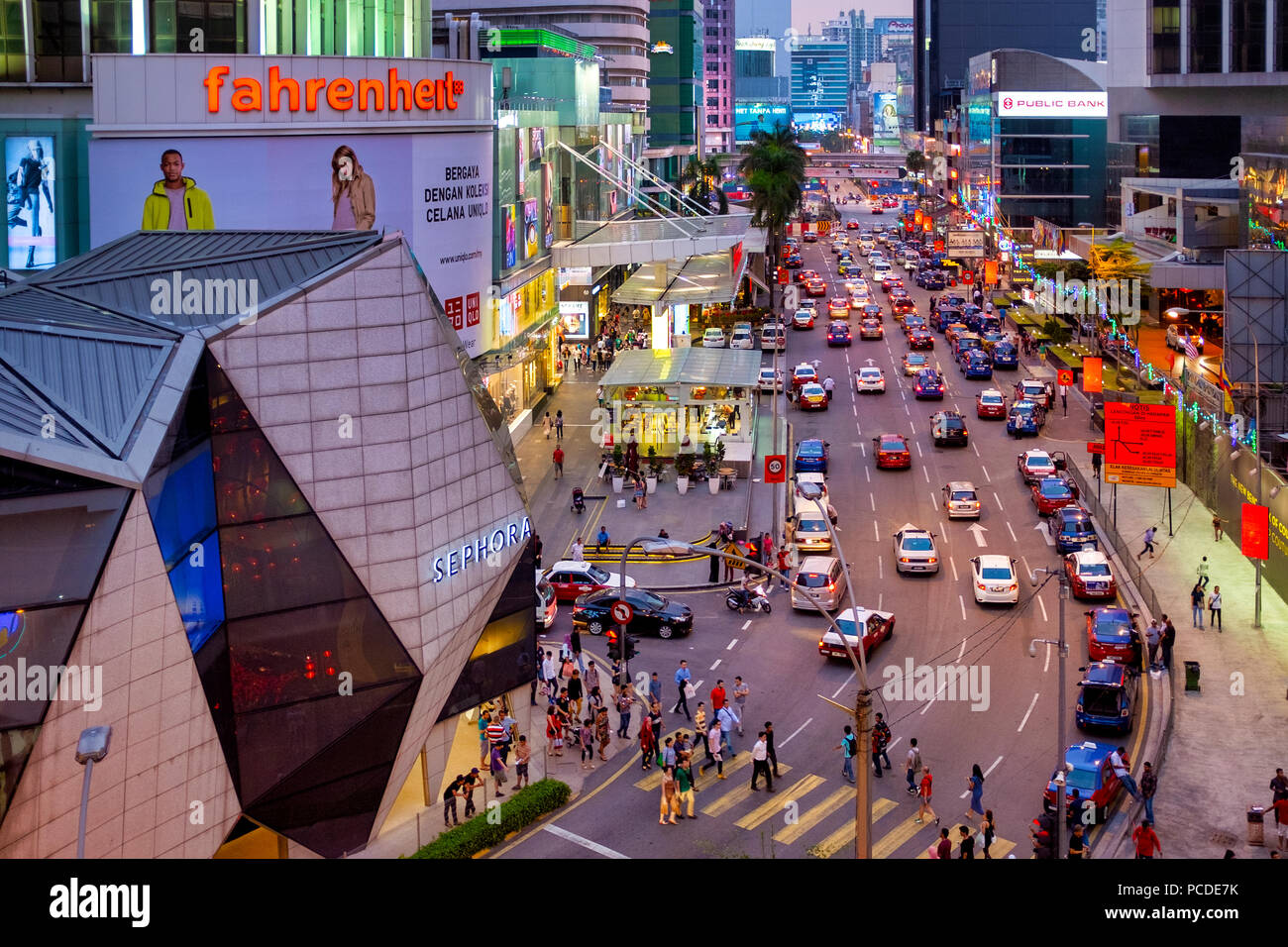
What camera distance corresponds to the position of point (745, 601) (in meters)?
42.2

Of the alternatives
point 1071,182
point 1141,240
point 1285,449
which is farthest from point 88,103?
point 1071,182

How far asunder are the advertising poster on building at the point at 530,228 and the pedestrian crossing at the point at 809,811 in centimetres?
3955

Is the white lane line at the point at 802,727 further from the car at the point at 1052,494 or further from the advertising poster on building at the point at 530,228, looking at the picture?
the advertising poster on building at the point at 530,228

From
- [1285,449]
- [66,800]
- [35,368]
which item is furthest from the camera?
[1285,449]

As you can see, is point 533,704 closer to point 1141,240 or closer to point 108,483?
point 108,483

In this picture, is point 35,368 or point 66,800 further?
point 35,368

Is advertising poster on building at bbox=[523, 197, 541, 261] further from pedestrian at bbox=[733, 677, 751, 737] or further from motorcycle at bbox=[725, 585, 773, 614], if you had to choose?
pedestrian at bbox=[733, 677, 751, 737]

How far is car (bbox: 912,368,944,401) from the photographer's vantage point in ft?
245

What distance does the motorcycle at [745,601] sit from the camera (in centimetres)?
4216

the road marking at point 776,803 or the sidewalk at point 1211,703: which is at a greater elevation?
the sidewalk at point 1211,703

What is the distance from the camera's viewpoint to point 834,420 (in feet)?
230

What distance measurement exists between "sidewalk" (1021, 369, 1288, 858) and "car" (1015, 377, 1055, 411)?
57.3 ft

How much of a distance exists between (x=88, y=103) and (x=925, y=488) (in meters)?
32.2

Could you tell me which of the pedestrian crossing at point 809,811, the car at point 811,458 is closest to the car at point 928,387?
the car at point 811,458
